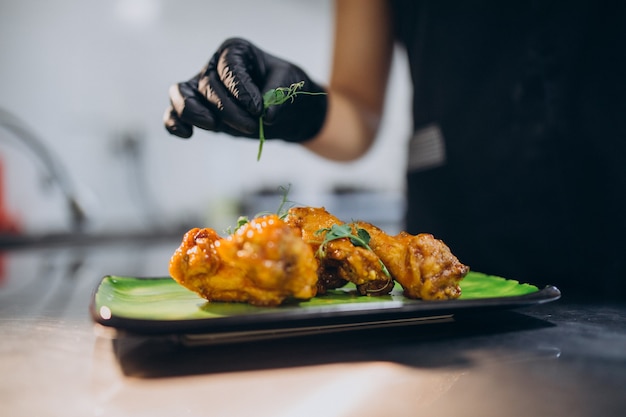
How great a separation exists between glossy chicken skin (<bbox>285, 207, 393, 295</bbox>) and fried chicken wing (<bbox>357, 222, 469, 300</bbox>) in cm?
4

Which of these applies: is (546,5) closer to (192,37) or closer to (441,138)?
(441,138)

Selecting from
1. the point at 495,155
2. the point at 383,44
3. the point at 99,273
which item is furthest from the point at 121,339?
the point at 383,44

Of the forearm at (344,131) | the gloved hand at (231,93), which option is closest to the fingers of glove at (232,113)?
the gloved hand at (231,93)

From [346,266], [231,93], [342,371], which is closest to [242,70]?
[231,93]

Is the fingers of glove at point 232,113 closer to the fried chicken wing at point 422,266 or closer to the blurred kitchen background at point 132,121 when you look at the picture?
the fried chicken wing at point 422,266

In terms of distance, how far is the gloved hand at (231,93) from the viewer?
→ 1132mm

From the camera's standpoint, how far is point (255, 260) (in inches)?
32.9

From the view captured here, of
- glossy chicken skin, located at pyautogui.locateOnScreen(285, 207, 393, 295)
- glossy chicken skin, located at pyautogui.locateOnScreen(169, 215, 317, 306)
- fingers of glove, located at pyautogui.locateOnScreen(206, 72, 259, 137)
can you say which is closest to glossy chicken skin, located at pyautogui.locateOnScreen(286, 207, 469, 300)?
glossy chicken skin, located at pyautogui.locateOnScreen(285, 207, 393, 295)

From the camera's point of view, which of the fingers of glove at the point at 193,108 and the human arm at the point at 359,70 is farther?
the human arm at the point at 359,70

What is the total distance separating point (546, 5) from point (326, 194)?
356 cm

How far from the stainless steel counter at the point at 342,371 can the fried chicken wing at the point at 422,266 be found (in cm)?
7

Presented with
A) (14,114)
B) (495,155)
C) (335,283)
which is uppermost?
(14,114)

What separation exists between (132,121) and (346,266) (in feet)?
13.1

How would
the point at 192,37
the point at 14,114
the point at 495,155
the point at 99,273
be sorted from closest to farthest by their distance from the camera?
the point at 495,155 → the point at 99,273 → the point at 14,114 → the point at 192,37
